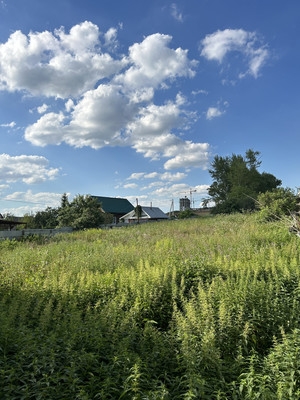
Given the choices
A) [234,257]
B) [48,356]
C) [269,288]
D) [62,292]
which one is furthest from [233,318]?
[234,257]

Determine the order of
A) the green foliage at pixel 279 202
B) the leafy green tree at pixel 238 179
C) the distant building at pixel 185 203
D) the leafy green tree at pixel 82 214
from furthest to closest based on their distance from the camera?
the distant building at pixel 185 203, the leafy green tree at pixel 238 179, the leafy green tree at pixel 82 214, the green foliage at pixel 279 202

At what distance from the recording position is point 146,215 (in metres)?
55.3

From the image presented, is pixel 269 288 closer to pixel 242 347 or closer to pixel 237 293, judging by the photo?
pixel 237 293

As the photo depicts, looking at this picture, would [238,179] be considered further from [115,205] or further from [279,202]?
[279,202]

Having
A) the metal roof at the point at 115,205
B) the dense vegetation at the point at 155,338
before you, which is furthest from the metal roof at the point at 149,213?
the dense vegetation at the point at 155,338

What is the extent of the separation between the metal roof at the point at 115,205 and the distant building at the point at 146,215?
2564 millimetres

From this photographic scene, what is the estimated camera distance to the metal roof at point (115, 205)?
53291 mm

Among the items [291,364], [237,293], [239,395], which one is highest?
[237,293]

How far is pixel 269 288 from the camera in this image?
4.86 m

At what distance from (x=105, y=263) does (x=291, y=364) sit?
212 inches

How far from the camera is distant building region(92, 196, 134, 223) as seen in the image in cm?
5335

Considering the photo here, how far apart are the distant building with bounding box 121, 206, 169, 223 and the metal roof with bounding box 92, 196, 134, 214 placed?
2.56 metres

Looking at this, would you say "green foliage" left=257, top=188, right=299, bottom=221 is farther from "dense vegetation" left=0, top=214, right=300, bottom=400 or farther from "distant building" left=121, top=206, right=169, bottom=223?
"distant building" left=121, top=206, right=169, bottom=223

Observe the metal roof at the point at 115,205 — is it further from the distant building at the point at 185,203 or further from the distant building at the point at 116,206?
the distant building at the point at 185,203
